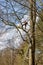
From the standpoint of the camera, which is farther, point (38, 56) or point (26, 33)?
point (38, 56)

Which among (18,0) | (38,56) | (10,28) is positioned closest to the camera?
(18,0)

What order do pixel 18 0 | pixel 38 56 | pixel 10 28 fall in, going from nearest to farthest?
pixel 18 0, pixel 10 28, pixel 38 56

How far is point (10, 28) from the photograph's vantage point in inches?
462

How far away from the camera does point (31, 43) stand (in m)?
11.1

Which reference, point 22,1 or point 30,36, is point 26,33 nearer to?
point 30,36

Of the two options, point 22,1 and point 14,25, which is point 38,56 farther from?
point 22,1

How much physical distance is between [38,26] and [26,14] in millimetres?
705

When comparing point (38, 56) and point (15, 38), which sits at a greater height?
point (15, 38)

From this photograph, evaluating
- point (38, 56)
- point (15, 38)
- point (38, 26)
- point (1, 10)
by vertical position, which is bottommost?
point (38, 56)

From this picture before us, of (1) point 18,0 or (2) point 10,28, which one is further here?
(2) point 10,28

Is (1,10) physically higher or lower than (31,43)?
higher

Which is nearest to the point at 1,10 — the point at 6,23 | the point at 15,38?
the point at 6,23

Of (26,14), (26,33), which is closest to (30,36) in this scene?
(26,33)

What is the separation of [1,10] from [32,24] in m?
1.32
